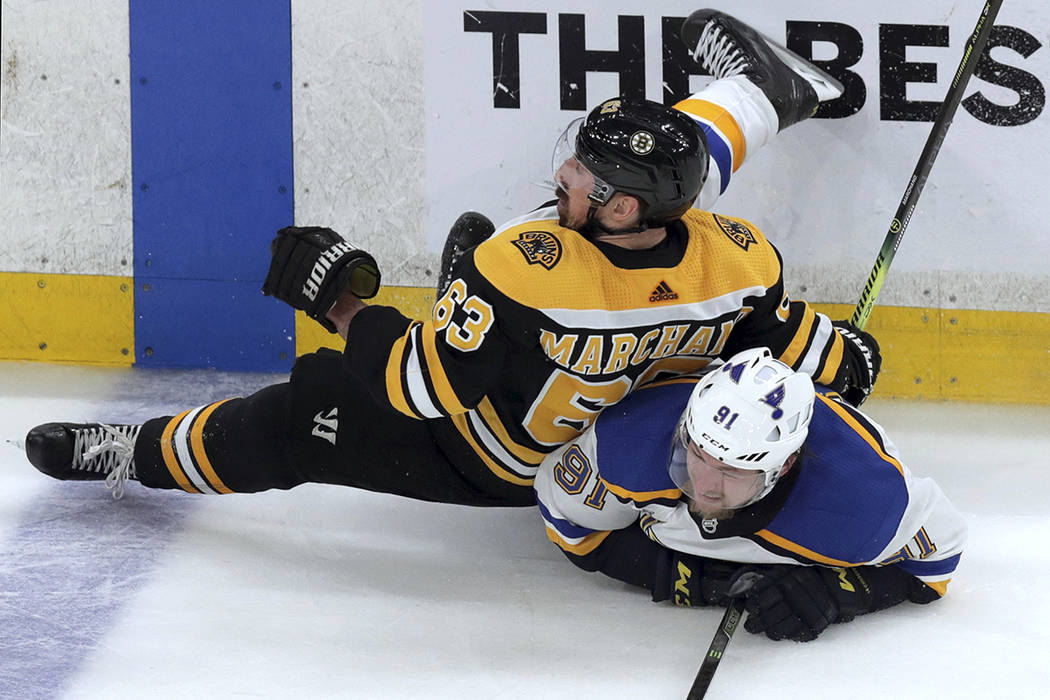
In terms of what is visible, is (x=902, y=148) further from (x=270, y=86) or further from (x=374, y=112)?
(x=270, y=86)

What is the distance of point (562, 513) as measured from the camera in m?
2.39

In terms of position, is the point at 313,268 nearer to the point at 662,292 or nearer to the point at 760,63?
the point at 662,292

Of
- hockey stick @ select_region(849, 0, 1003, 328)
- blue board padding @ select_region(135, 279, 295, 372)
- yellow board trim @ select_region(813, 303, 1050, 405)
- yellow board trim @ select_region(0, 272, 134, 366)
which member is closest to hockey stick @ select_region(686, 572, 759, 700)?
hockey stick @ select_region(849, 0, 1003, 328)

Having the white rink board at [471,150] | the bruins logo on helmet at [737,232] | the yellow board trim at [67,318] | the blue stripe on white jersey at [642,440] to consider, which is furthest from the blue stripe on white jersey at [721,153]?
the yellow board trim at [67,318]

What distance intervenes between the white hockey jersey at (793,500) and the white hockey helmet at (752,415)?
0.12 m

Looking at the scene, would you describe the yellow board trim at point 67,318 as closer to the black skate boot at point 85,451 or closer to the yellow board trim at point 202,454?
the black skate boot at point 85,451

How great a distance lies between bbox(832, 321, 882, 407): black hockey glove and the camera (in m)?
2.48

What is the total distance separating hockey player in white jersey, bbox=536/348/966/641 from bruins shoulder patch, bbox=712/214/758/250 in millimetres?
239

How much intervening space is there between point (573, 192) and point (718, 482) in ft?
1.80

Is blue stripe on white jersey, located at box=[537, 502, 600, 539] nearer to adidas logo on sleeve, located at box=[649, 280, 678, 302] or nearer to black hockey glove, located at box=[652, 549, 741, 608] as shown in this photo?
black hockey glove, located at box=[652, 549, 741, 608]

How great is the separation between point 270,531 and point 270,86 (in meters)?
1.30

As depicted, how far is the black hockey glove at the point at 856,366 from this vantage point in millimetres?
2480

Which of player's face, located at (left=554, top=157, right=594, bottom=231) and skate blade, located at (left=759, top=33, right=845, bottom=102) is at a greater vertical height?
skate blade, located at (left=759, top=33, right=845, bottom=102)

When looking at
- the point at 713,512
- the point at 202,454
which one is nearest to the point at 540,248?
the point at 713,512
